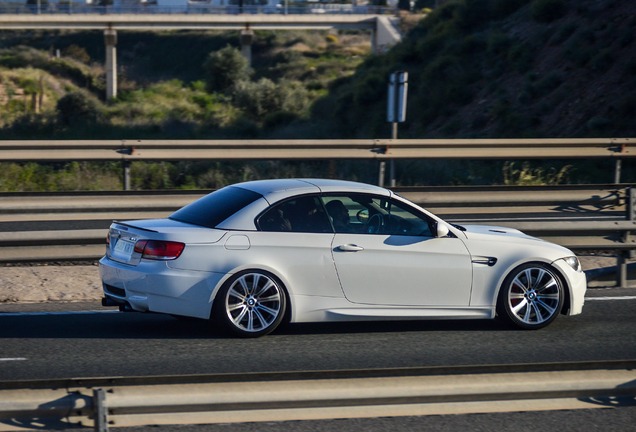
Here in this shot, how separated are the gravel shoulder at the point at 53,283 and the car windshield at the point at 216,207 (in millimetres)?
2105

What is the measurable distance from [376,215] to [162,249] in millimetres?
1952

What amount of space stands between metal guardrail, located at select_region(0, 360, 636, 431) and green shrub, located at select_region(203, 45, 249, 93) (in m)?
62.0

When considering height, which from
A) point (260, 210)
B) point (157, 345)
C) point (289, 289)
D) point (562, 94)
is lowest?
point (157, 345)

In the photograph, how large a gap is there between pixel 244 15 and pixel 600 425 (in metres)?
70.1

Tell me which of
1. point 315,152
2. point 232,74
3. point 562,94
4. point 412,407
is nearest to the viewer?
point 412,407

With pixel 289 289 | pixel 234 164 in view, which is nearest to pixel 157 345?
pixel 289 289

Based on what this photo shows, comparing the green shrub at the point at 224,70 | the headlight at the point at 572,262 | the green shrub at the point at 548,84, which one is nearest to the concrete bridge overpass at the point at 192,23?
the green shrub at the point at 224,70

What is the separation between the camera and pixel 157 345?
20.6 ft

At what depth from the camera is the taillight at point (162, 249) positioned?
616 cm

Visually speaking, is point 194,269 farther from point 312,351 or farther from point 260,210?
point 312,351

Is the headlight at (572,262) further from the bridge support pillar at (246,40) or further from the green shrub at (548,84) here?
the bridge support pillar at (246,40)

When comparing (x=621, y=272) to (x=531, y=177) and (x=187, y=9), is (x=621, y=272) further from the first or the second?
(x=187, y=9)

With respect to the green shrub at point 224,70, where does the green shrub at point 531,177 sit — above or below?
below

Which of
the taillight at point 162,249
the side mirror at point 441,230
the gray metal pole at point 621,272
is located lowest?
the gray metal pole at point 621,272
